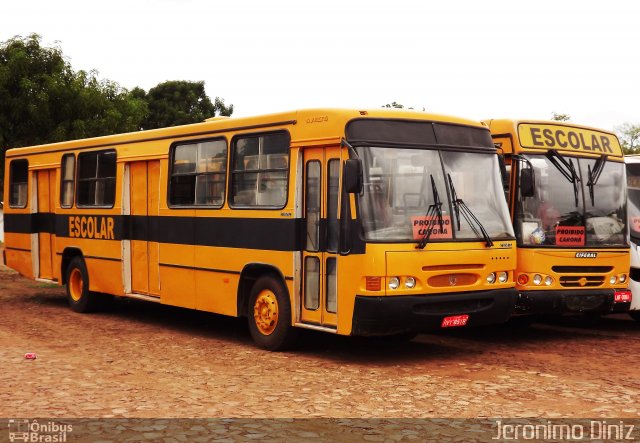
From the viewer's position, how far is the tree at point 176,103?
58.7 m

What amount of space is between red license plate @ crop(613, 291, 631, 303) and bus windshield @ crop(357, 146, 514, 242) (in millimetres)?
2296

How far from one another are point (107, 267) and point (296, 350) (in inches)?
199

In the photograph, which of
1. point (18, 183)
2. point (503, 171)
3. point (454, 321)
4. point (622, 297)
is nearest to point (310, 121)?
point (503, 171)

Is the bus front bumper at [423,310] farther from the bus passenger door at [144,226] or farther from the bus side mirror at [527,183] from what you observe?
the bus passenger door at [144,226]

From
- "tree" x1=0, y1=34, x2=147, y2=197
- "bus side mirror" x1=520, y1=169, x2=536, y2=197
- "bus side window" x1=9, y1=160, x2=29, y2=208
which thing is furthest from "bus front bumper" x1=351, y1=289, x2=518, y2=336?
"tree" x1=0, y1=34, x2=147, y2=197

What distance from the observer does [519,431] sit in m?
6.96

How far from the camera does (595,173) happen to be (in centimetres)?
1237

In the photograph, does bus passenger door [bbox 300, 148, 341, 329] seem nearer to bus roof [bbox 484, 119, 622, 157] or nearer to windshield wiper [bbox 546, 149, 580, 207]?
bus roof [bbox 484, 119, 622, 157]

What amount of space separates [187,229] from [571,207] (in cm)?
526

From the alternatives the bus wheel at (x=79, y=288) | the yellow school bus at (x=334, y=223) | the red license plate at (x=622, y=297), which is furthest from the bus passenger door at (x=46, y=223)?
the red license plate at (x=622, y=297)

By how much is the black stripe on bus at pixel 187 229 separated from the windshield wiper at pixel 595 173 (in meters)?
4.23

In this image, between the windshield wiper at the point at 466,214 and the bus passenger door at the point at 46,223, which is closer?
the windshield wiper at the point at 466,214

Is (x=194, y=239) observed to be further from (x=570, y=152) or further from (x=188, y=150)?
(x=570, y=152)

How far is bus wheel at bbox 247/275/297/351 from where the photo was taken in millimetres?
10789
